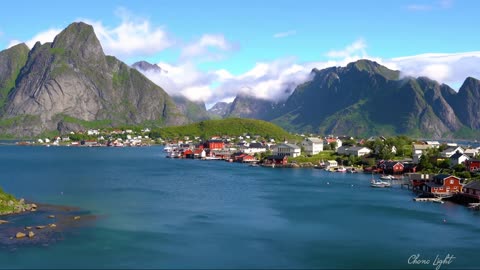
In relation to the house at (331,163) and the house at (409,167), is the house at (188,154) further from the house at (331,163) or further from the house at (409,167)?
the house at (409,167)

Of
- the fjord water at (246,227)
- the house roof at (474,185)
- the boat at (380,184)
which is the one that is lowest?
the fjord water at (246,227)

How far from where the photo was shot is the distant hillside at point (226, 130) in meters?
128

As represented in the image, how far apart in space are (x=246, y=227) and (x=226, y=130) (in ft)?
344

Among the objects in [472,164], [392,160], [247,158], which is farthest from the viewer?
[247,158]

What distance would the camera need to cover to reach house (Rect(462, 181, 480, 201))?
3403 centimetres

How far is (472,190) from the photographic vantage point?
34.8 metres

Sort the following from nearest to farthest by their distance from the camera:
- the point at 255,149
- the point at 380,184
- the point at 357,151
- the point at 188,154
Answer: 1. the point at 380,184
2. the point at 357,151
3. the point at 255,149
4. the point at 188,154

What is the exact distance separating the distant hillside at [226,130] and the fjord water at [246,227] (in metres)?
81.9

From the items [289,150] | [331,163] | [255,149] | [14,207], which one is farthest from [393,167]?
[14,207]

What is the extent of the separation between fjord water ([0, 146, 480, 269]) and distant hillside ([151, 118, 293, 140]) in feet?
269

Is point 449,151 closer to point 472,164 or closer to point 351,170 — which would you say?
point 351,170

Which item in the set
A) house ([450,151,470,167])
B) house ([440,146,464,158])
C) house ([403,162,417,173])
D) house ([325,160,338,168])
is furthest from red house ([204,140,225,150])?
house ([450,151,470,167])

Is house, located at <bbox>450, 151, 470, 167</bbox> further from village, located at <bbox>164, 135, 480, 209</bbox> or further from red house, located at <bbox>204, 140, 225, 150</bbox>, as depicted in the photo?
red house, located at <bbox>204, 140, 225, 150</bbox>

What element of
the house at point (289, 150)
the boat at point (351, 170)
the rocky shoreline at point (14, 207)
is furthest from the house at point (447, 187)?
the house at point (289, 150)
